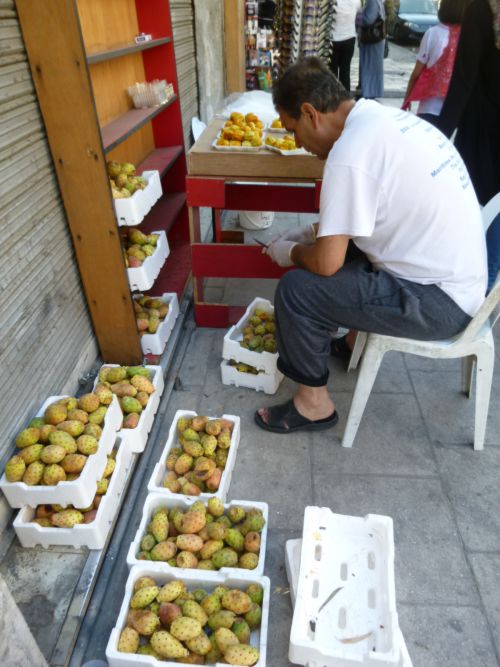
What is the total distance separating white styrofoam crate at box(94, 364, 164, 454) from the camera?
227 cm

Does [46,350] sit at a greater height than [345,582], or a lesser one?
greater

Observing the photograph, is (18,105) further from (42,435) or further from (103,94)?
(42,435)

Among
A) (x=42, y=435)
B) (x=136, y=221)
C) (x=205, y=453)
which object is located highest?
(x=136, y=221)

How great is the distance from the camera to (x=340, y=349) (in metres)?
3.18

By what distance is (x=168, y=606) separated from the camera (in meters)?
1.59

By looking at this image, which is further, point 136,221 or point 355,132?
point 136,221

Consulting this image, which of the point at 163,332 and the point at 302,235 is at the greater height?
the point at 302,235

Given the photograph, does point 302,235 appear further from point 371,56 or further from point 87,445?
point 371,56

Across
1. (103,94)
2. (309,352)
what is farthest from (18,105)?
(309,352)

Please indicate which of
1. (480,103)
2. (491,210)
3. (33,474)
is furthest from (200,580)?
(480,103)

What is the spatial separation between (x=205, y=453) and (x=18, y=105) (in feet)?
5.65

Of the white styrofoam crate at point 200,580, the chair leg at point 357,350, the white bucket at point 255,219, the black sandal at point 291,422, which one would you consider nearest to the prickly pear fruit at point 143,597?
the white styrofoam crate at point 200,580

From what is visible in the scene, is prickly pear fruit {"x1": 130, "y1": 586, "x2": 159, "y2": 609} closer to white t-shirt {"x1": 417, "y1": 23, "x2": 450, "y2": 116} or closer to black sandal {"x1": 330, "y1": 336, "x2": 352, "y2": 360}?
black sandal {"x1": 330, "y1": 336, "x2": 352, "y2": 360}

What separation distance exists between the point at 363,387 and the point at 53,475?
1.46 metres
